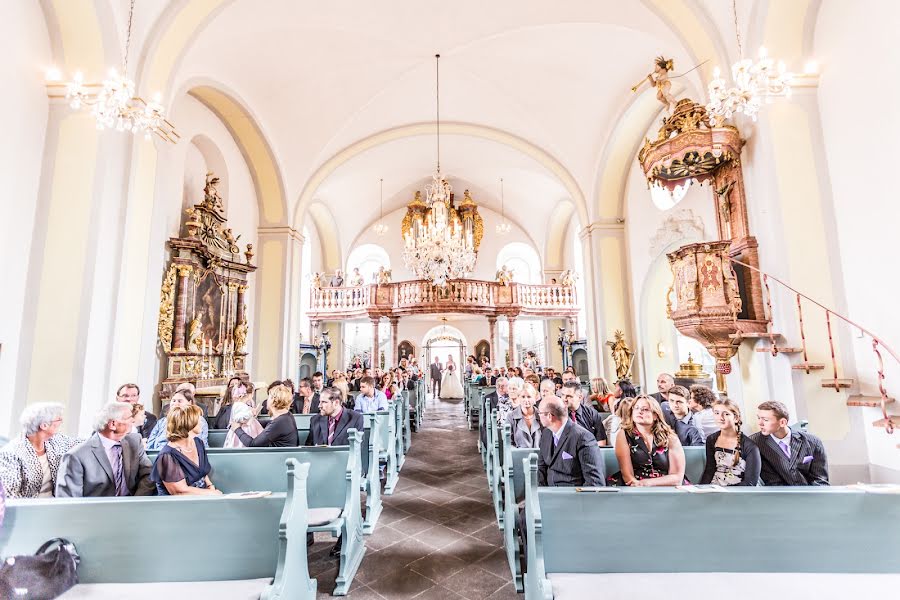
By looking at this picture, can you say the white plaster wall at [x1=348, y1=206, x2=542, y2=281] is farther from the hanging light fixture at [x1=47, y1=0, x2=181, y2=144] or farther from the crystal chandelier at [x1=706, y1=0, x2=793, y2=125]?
the crystal chandelier at [x1=706, y1=0, x2=793, y2=125]

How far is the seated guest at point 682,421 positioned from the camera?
12.9 feet

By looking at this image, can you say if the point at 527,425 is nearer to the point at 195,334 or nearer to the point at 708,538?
the point at 708,538

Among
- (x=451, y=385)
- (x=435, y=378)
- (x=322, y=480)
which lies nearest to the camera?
(x=322, y=480)

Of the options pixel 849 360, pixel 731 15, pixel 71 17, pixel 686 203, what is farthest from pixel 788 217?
pixel 71 17

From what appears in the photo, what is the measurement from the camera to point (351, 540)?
3.42 meters

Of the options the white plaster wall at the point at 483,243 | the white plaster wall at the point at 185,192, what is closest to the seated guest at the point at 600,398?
the white plaster wall at the point at 185,192

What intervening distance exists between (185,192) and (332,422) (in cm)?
574

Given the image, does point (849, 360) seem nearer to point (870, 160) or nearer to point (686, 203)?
point (870, 160)

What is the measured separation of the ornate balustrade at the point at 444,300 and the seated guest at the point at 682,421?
36.0 feet

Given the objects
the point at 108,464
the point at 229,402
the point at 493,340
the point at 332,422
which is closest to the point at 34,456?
the point at 108,464

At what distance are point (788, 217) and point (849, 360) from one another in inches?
61.7

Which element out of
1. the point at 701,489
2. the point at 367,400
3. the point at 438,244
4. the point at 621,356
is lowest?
the point at 701,489

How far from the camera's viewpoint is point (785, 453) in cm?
298

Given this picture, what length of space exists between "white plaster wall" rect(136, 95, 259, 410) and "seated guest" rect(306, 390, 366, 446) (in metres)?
2.77
